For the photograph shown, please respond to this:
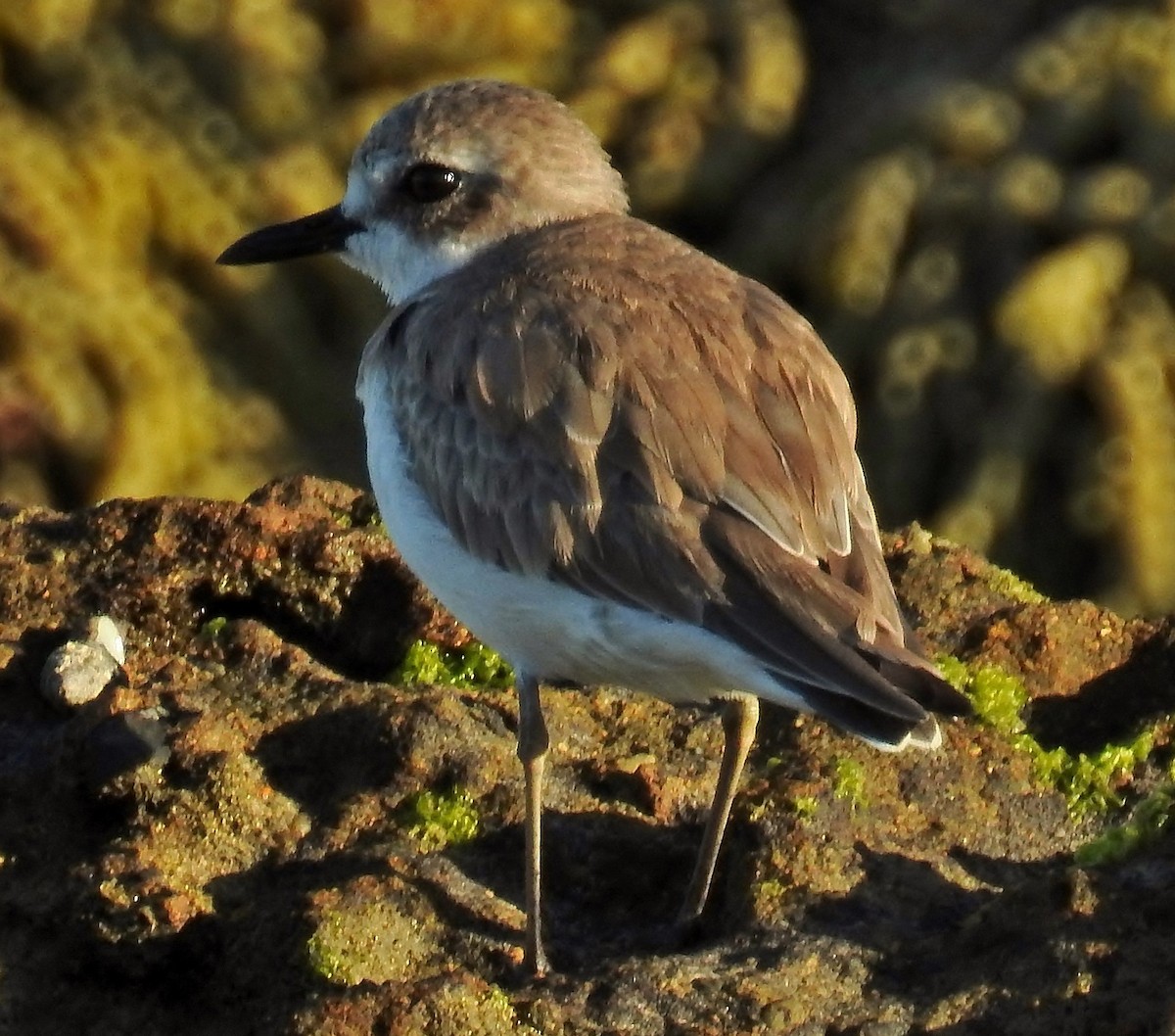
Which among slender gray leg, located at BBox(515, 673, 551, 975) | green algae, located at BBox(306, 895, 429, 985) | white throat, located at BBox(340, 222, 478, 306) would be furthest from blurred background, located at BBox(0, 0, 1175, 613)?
green algae, located at BBox(306, 895, 429, 985)

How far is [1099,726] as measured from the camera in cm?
547

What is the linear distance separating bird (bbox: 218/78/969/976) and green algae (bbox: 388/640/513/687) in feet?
0.63

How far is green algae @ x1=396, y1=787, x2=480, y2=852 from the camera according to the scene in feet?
15.7

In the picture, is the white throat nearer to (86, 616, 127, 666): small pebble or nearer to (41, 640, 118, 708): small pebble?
(86, 616, 127, 666): small pebble

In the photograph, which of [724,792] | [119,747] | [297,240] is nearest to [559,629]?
[724,792]

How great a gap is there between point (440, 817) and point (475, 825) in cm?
9

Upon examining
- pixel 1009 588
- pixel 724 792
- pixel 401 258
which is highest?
pixel 401 258

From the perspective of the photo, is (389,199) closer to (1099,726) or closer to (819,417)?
(819,417)

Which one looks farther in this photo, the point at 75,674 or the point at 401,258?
the point at 401,258

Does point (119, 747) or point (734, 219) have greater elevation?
point (119, 747)

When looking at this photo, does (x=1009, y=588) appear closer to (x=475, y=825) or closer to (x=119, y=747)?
(x=475, y=825)

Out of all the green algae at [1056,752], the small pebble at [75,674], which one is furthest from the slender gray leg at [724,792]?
the small pebble at [75,674]

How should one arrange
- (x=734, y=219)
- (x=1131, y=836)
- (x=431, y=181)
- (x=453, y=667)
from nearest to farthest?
(x=1131, y=836) → (x=453, y=667) → (x=431, y=181) → (x=734, y=219)

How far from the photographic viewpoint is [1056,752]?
5.23m
